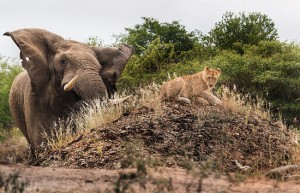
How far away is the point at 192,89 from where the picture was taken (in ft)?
50.2

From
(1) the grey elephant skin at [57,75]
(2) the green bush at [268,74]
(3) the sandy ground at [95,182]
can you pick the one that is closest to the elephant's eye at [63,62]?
(1) the grey elephant skin at [57,75]

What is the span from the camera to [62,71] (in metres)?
17.2

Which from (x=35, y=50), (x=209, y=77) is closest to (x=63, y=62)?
(x=35, y=50)

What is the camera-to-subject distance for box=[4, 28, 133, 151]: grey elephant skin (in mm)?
16344

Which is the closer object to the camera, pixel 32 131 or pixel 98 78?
pixel 98 78

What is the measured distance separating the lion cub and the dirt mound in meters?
0.31

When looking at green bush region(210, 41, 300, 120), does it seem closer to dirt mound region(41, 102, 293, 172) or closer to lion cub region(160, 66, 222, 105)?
lion cub region(160, 66, 222, 105)

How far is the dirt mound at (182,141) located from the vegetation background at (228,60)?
2.91 meters

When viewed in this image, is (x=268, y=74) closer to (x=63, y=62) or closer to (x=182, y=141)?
(x=63, y=62)

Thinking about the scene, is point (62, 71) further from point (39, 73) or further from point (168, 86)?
point (168, 86)

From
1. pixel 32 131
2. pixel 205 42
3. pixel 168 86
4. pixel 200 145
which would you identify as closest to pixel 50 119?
pixel 32 131

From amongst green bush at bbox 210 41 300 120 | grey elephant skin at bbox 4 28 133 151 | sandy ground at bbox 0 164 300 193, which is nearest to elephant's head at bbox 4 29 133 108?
grey elephant skin at bbox 4 28 133 151

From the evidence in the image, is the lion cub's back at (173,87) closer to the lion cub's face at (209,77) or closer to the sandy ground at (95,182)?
the lion cub's face at (209,77)

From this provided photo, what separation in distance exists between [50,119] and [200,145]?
5277mm
